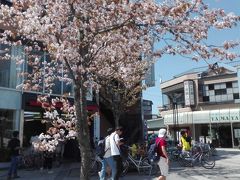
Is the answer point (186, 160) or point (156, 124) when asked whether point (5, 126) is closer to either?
point (186, 160)

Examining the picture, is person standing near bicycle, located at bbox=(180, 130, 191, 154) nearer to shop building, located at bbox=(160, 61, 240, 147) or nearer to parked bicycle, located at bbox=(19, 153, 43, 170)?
parked bicycle, located at bbox=(19, 153, 43, 170)

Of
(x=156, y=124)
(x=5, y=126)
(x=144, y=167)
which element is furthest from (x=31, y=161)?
(x=156, y=124)

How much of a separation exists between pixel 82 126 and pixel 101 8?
211cm

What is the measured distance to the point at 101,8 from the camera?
6.67 m

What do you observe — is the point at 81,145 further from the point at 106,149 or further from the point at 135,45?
the point at 106,149

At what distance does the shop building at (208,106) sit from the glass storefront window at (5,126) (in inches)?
918

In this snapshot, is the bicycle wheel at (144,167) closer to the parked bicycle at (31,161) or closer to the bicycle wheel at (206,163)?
the bicycle wheel at (206,163)

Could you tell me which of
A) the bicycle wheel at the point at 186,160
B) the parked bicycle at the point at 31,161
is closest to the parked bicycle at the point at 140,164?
the bicycle wheel at the point at 186,160

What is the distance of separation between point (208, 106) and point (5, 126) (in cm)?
3016

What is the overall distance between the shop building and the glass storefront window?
23.3 m

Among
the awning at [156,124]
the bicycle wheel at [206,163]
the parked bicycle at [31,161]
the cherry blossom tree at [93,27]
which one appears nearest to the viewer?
the cherry blossom tree at [93,27]

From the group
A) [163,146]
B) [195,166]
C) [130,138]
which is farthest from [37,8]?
[130,138]

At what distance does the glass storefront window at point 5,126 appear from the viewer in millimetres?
18078

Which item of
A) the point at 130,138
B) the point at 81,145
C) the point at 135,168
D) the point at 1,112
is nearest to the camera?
the point at 81,145
